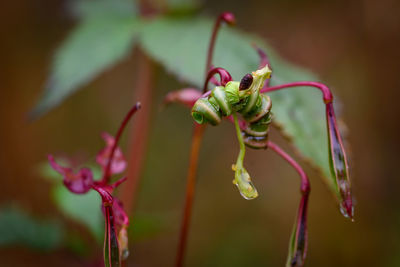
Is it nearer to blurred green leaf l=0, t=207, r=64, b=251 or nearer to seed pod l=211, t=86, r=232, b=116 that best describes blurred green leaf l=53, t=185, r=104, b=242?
blurred green leaf l=0, t=207, r=64, b=251

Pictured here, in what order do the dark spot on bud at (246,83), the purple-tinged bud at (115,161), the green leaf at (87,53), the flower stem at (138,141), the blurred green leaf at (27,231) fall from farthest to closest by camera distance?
the blurred green leaf at (27,231)
the flower stem at (138,141)
the green leaf at (87,53)
the purple-tinged bud at (115,161)
the dark spot on bud at (246,83)

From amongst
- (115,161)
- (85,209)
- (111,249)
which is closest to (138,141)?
(85,209)

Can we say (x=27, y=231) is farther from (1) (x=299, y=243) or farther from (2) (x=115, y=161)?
(1) (x=299, y=243)

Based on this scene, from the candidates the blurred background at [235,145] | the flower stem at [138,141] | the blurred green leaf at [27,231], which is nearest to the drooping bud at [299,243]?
the flower stem at [138,141]

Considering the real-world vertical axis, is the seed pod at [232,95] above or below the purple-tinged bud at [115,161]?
above

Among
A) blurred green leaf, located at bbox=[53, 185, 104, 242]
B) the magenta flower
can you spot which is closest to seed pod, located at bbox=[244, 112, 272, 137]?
the magenta flower

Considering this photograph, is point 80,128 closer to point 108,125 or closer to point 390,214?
point 108,125

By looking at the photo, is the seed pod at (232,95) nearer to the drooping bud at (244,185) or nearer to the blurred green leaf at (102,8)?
the drooping bud at (244,185)
